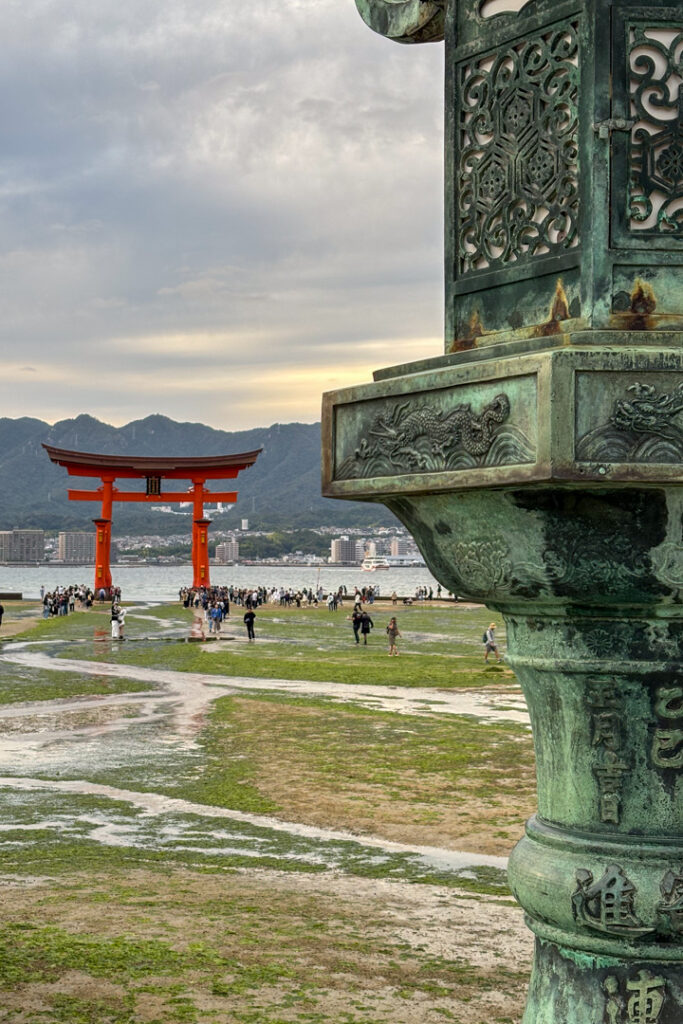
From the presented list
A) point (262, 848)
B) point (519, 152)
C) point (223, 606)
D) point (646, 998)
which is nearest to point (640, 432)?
point (519, 152)

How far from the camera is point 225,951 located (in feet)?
23.4

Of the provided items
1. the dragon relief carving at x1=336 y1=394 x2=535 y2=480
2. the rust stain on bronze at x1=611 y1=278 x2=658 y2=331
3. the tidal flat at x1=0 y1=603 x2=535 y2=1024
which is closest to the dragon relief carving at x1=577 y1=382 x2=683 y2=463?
the dragon relief carving at x1=336 y1=394 x2=535 y2=480

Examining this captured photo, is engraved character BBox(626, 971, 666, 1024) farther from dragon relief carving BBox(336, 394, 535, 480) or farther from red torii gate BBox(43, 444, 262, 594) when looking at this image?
red torii gate BBox(43, 444, 262, 594)

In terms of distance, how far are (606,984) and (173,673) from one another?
2352 centimetres

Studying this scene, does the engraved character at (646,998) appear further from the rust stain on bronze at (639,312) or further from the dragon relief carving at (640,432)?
the rust stain on bronze at (639,312)

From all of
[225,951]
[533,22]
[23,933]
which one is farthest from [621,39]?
[23,933]

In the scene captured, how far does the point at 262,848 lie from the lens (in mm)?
10539

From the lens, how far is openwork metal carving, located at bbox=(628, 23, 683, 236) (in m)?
3.10

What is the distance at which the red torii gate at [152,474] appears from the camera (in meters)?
54.7

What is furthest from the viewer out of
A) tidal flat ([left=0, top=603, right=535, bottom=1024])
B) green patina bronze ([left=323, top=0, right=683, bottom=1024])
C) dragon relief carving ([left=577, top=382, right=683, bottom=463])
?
tidal flat ([left=0, top=603, right=535, bottom=1024])

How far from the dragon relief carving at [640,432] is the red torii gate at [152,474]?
171 ft

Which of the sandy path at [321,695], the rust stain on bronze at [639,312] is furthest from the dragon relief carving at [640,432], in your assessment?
the sandy path at [321,695]

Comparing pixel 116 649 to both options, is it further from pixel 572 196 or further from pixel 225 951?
pixel 572 196

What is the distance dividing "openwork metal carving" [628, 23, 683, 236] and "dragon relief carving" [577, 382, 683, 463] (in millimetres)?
553
